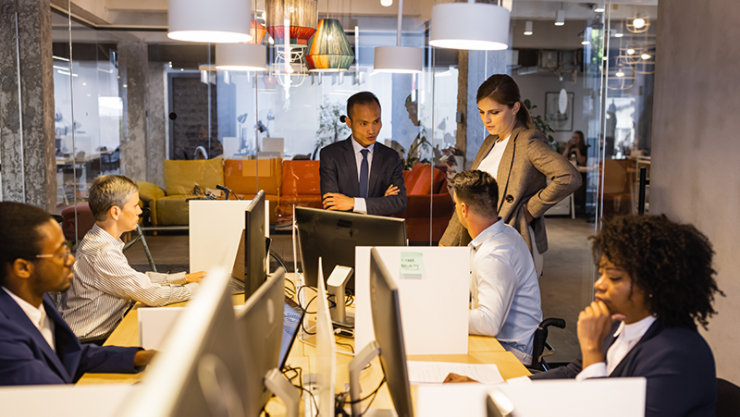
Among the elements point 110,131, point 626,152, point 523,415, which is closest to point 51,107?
point 110,131

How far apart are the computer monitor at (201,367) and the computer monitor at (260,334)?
7 cm

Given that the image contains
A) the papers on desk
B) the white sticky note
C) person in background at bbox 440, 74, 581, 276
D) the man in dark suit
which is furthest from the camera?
the man in dark suit

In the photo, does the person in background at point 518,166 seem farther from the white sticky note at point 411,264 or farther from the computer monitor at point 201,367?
the computer monitor at point 201,367

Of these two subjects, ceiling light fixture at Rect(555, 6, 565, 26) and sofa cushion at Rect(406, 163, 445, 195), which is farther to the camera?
sofa cushion at Rect(406, 163, 445, 195)

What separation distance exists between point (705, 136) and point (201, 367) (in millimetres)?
3767

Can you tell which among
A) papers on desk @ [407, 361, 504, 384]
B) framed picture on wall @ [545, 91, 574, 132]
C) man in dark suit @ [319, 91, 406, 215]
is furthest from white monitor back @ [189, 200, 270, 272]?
framed picture on wall @ [545, 91, 574, 132]

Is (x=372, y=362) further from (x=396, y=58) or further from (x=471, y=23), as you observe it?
(x=396, y=58)

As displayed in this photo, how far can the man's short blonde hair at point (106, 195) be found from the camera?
10.1 ft

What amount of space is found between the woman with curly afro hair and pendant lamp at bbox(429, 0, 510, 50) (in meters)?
1.29

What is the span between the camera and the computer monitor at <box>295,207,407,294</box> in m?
2.80

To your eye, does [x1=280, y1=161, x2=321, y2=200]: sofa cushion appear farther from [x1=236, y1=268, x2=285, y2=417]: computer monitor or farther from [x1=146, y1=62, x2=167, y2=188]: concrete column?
[x1=236, y1=268, x2=285, y2=417]: computer monitor

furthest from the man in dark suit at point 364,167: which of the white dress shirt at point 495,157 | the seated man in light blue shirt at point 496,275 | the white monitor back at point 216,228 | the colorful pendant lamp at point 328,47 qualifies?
the seated man in light blue shirt at point 496,275

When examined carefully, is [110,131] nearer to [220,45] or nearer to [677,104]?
[220,45]

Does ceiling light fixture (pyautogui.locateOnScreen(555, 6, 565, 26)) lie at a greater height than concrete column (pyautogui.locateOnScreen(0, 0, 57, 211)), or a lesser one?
greater
